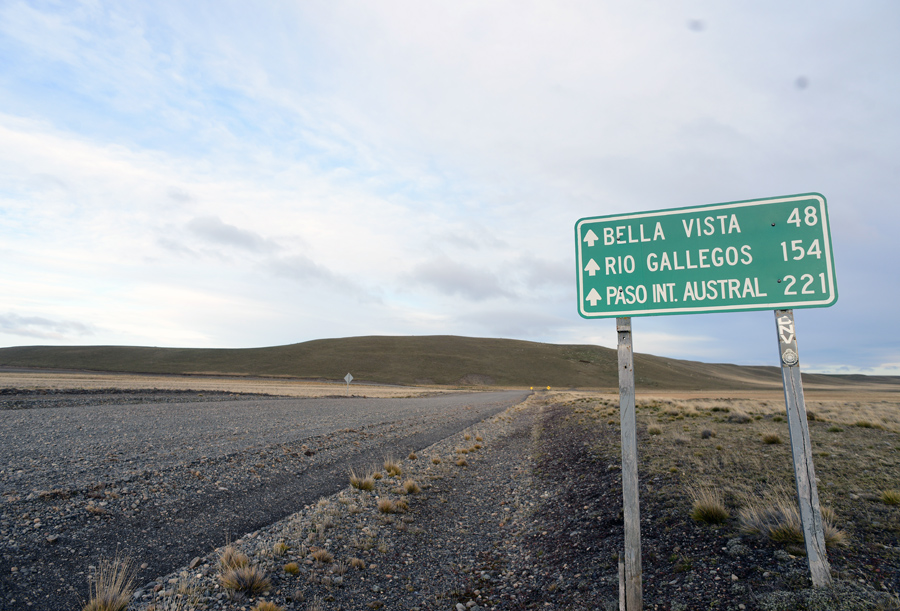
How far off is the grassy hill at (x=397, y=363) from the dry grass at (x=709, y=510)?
104 meters

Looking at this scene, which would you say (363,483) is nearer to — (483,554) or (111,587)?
(483,554)

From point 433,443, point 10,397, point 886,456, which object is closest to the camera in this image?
point 886,456

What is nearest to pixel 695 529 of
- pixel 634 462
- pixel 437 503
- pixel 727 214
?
pixel 634 462

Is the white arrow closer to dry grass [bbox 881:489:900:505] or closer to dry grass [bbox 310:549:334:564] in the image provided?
dry grass [bbox 881:489:900:505]

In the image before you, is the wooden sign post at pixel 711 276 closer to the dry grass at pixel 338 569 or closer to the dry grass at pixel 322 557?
the dry grass at pixel 338 569

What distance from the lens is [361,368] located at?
123m

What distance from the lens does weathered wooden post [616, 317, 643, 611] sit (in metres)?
3.93

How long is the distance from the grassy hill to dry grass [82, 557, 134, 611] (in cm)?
10377

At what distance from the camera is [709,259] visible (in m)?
4.33

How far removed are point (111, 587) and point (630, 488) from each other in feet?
18.8

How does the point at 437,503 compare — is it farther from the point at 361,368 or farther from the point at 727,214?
the point at 361,368

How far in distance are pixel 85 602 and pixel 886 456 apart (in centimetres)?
1371

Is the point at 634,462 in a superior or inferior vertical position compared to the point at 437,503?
superior

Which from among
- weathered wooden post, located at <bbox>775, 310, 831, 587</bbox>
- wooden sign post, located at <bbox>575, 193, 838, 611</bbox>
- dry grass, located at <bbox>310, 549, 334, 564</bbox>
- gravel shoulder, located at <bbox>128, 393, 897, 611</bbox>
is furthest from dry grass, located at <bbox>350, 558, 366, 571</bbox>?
weathered wooden post, located at <bbox>775, 310, 831, 587</bbox>
